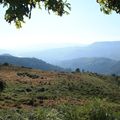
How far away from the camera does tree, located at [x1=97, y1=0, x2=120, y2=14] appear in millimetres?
17559

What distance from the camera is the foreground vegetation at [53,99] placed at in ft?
60.4

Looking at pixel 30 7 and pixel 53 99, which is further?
pixel 53 99

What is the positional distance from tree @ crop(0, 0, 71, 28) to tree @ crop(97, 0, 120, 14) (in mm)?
2412

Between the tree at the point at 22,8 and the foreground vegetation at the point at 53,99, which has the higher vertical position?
the tree at the point at 22,8

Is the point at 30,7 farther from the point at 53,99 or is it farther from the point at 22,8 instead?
the point at 53,99

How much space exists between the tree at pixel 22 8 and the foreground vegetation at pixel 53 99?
4982 mm

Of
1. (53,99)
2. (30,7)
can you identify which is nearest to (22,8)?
(30,7)

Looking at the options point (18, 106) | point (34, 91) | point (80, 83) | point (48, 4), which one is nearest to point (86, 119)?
point (48, 4)

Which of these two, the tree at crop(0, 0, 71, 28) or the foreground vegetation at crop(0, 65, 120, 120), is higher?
the tree at crop(0, 0, 71, 28)

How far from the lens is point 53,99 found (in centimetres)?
4100

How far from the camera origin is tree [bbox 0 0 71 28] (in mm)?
14289

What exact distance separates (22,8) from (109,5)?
18.5ft

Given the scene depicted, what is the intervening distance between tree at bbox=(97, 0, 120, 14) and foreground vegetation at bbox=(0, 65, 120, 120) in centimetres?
482

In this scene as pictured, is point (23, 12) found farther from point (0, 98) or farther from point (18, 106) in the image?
point (0, 98)
